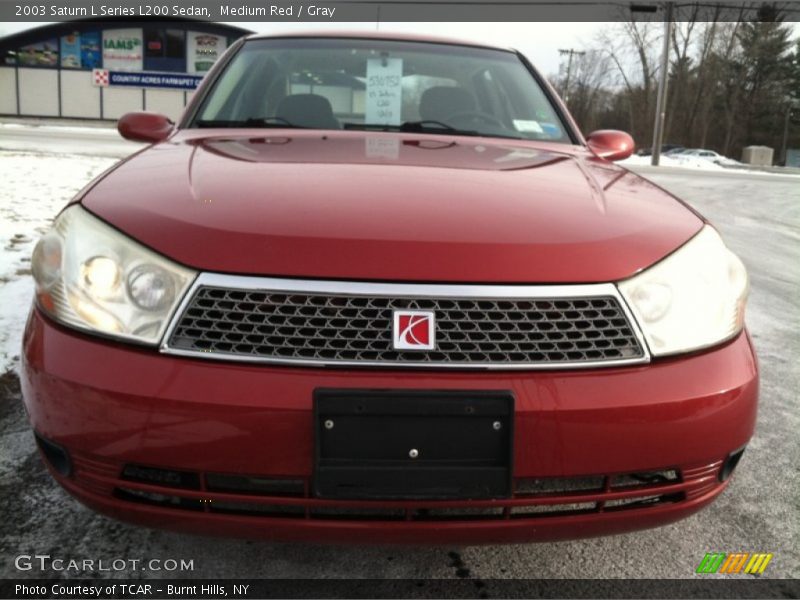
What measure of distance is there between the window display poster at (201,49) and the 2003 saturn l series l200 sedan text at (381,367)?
105 ft

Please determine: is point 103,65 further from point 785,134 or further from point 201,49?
point 785,134

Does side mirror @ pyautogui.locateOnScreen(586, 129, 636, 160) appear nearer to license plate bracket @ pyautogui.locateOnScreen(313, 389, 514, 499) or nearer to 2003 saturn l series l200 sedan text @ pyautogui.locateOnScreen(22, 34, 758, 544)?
2003 saturn l series l200 sedan text @ pyautogui.locateOnScreen(22, 34, 758, 544)

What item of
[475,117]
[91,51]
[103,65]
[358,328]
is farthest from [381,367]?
[91,51]

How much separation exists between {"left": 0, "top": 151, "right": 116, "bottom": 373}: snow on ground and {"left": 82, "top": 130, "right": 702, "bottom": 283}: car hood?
68.2 inches

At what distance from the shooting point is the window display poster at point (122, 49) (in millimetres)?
31469

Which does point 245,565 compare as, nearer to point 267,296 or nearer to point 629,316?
point 267,296

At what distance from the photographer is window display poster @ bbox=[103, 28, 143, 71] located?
103 feet

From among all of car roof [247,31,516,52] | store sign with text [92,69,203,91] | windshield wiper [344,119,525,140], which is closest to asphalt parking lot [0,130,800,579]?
windshield wiper [344,119,525,140]

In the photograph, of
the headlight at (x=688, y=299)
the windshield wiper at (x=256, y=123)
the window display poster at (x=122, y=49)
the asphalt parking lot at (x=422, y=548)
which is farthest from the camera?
the window display poster at (x=122, y=49)

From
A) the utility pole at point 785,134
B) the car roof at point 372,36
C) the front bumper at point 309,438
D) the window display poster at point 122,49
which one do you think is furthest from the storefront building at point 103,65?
the utility pole at point 785,134

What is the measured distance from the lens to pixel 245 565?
Answer: 175 cm

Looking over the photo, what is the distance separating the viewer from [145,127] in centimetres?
270

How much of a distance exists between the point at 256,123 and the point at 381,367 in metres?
1.50

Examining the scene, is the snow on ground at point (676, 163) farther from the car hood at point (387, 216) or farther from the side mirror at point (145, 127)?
the car hood at point (387, 216)
